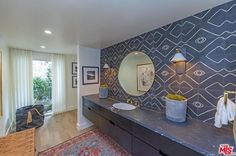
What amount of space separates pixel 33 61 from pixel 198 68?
15.0ft

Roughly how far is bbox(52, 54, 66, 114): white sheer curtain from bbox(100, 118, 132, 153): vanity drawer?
2781 mm

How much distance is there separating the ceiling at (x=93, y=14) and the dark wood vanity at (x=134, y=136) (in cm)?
143

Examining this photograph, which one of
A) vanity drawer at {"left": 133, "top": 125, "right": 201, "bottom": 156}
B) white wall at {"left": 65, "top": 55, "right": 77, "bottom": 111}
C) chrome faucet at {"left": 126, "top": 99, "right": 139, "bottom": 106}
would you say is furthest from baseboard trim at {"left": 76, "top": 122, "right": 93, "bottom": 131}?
vanity drawer at {"left": 133, "top": 125, "right": 201, "bottom": 156}

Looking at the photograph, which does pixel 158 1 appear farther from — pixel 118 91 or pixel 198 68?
pixel 118 91

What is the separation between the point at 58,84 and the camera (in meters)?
4.69

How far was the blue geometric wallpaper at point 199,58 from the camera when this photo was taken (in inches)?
54.1

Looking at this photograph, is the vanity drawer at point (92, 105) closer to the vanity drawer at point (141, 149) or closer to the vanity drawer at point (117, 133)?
the vanity drawer at point (117, 133)

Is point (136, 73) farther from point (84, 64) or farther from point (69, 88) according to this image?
point (69, 88)

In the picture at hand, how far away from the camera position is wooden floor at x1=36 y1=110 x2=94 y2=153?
8.86ft

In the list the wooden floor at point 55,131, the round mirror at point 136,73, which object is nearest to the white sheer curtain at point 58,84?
the wooden floor at point 55,131

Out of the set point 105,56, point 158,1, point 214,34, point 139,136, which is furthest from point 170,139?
point 105,56

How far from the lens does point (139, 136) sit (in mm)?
1710

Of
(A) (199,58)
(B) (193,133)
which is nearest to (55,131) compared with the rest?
(B) (193,133)

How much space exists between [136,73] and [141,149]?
4.67 feet
